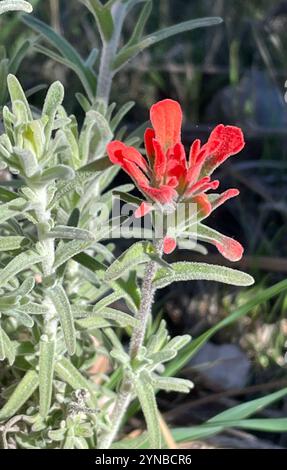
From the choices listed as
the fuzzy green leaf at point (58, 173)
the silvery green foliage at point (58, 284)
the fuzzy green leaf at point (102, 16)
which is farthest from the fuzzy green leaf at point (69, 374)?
the fuzzy green leaf at point (102, 16)

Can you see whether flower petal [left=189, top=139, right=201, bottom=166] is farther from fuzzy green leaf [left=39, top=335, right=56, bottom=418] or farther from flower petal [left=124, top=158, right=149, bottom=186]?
fuzzy green leaf [left=39, top=335, right=56, bottom=418]

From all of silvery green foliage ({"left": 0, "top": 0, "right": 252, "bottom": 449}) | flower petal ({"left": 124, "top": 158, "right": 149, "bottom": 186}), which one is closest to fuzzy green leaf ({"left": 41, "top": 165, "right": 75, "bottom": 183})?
silvery green foliage ({"left": 0, "top": 0, "right": 252, "bottom": 449})

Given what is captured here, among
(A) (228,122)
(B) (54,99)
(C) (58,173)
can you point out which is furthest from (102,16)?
(A) (228,122)

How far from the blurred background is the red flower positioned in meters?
0.77

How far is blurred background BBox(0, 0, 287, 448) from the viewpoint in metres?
1.78

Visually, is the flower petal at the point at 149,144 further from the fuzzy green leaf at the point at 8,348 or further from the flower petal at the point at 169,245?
the fuzzy green leaf at the point at 8,348

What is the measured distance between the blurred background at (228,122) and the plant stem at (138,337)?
0.37m

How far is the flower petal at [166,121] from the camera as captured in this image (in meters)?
0.93

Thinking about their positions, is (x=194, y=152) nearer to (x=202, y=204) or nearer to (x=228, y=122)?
(x=202, y=204)

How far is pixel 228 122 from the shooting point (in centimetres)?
244

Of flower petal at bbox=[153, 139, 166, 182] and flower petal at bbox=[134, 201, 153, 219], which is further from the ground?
flower petal at bbox=[153, 139, 166, 182]

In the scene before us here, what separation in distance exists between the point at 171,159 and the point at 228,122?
5.10 ft

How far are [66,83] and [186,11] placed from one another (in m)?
0.80
